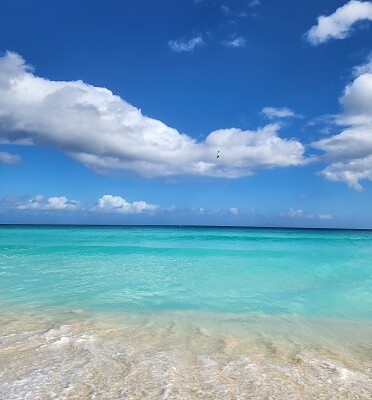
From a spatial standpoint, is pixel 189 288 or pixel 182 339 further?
pixel 189 288

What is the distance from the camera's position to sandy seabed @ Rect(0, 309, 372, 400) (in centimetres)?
388

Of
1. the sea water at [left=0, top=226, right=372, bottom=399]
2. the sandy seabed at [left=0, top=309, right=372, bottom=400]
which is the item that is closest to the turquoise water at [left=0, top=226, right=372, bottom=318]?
the sea water at [left=0, top=226, right=372, bottom=399]

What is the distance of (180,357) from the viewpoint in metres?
4.94

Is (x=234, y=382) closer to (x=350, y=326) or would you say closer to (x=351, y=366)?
(x=351, y=366)

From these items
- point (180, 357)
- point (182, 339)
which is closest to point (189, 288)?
point (182, 339)

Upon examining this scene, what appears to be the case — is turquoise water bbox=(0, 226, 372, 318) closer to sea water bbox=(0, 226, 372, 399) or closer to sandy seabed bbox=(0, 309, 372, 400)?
sea water bbox=(0, 226, 372, 399)

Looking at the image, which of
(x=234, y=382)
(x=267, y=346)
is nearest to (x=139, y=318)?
(x=267, y=346)

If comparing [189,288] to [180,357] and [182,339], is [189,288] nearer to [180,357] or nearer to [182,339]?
[182,339]

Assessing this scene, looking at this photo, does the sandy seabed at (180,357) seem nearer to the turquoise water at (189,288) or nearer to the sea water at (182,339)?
the sea water at (182,339)

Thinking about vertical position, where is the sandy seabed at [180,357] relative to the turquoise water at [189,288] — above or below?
above

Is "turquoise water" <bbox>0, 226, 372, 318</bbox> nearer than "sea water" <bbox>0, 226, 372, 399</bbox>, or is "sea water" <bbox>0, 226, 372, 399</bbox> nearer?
"sea water" <bbox>0, 226, 372, 399</bbox>

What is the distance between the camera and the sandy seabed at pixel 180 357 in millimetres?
3875

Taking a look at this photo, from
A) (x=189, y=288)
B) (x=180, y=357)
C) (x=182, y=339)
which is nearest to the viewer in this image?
(x=180, y=357)

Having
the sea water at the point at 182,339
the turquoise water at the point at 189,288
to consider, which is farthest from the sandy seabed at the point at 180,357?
the turquoise water at the point at 189,288
